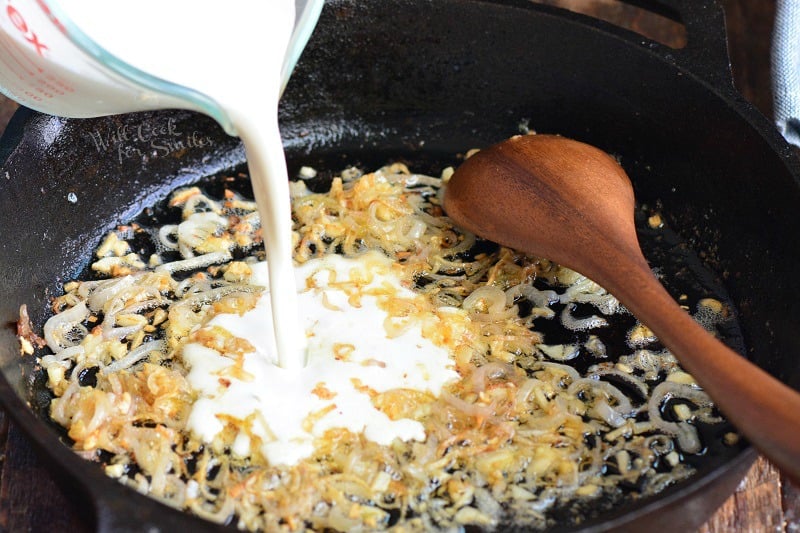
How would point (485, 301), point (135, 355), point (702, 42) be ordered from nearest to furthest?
point (135, 355) < point (485, 301) < point (702, 42)

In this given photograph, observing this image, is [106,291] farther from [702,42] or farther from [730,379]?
[702,42]

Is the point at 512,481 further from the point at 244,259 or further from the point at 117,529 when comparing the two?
the point at 244,259

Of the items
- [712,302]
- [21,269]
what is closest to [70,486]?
[21,269]

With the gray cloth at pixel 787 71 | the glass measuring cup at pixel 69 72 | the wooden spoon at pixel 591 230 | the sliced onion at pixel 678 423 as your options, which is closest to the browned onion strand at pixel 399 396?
the sliced onion at pixel 678 423

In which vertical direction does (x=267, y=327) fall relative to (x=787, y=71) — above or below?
below

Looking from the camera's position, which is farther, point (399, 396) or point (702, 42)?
point (702, 42)

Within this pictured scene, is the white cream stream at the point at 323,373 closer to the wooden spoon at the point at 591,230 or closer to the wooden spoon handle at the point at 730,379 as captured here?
the wooden spoon at the point at 591,230

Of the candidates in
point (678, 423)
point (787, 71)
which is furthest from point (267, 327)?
point (787, 71)
